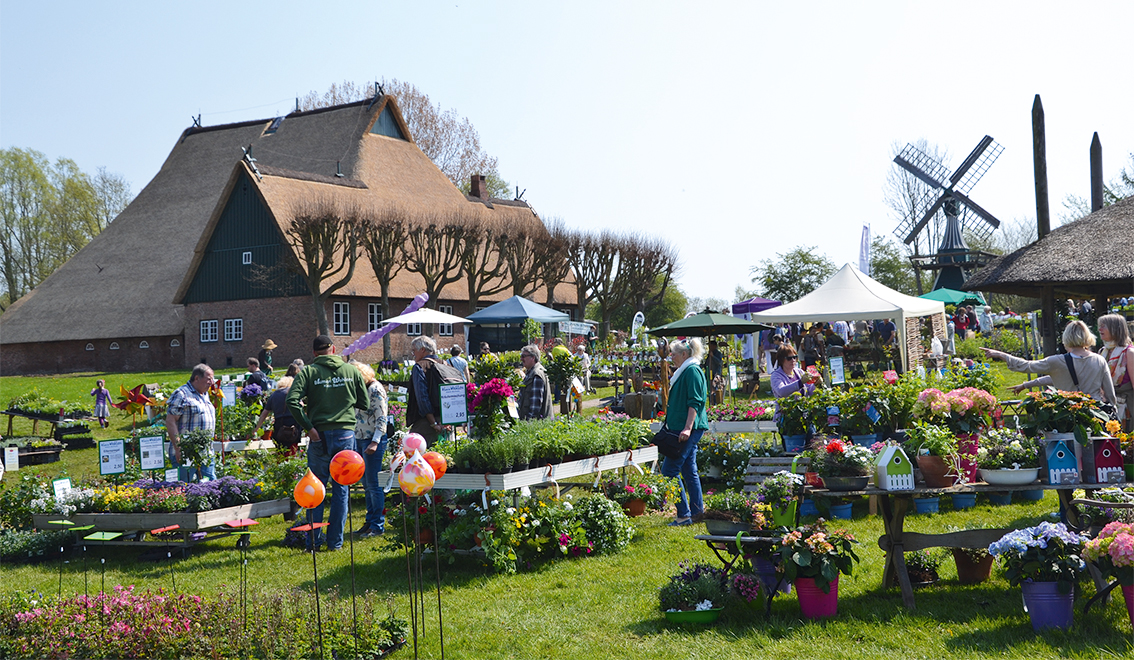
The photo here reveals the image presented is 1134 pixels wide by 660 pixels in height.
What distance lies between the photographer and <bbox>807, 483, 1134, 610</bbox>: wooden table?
5.29 meters

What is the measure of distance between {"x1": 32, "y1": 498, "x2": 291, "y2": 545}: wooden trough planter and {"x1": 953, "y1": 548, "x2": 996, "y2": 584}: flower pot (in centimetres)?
607

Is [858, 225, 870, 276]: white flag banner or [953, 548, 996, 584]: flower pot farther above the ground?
[858, 225, 870, 276]: white flag banner

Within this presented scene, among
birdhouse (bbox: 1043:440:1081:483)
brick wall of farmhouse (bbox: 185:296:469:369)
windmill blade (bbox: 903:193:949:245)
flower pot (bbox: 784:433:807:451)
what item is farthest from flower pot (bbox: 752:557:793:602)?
windmill blade (bbox: 903:193:949:245)

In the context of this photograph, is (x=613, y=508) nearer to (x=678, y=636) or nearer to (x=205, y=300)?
(x=678, y=636)

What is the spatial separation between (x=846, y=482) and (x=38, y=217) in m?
48.1

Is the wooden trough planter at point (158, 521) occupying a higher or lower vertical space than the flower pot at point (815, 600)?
higher

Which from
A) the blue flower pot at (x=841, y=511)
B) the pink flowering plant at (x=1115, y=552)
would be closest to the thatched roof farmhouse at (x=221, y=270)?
the blue flower pot at (x=841, y=511)

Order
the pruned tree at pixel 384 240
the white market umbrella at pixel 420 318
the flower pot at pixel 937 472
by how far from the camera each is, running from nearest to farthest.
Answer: the flower pot at pixel 937 472 → the white market umbrella at pixel 420 318 → the pruned tree at pixel 384 240

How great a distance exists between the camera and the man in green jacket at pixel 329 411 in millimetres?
7664

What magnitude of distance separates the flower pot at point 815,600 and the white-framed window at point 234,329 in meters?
31.5

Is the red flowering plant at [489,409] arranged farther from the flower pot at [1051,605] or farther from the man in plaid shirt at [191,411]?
the flower pot at [1051,605]

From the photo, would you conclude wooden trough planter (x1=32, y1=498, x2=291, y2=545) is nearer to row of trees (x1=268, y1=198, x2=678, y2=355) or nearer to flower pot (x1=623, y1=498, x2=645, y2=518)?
flower pot (x1=623, y1=498, x2=645, y2=518)

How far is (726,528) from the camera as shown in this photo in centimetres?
577

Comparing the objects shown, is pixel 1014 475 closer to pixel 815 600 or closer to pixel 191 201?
pixel 815 600
